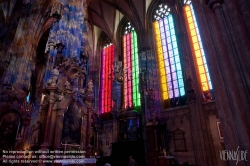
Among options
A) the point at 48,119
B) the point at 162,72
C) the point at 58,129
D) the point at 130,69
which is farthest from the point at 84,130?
the point at 130,69

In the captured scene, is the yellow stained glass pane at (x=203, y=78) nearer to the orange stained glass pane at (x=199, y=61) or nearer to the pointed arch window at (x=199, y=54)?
the pointed arch window at (x=199, y=54)

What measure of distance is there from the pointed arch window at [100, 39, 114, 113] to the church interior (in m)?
0.16

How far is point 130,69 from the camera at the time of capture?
17297 mm

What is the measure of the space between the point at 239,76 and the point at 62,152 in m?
7.27

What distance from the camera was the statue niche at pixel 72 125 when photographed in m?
7.75

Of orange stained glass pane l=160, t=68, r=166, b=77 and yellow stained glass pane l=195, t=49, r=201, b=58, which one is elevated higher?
yellow stained glass pane l=195, t=49, r=201, b=58

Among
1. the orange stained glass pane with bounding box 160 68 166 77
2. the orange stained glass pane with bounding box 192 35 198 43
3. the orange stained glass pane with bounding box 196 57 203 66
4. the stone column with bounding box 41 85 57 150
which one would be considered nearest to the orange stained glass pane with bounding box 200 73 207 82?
the orange stained glass pane with bounding box 196 57 203 66

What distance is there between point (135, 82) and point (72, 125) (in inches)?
370

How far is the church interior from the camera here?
3.21 m

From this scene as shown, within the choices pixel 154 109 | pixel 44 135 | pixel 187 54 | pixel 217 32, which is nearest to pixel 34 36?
pixel 44 135

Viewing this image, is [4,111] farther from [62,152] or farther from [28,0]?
[28,0]

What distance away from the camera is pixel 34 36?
1497 centimetres

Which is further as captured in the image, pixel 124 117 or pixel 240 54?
pixel 124 117

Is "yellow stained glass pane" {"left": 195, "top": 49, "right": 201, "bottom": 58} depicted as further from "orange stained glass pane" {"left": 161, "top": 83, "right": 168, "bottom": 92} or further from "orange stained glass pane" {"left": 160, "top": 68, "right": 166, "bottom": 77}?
"orange stained glass pane" {"left": 161, "top": 83, "right": 168, "bottom": 92}
